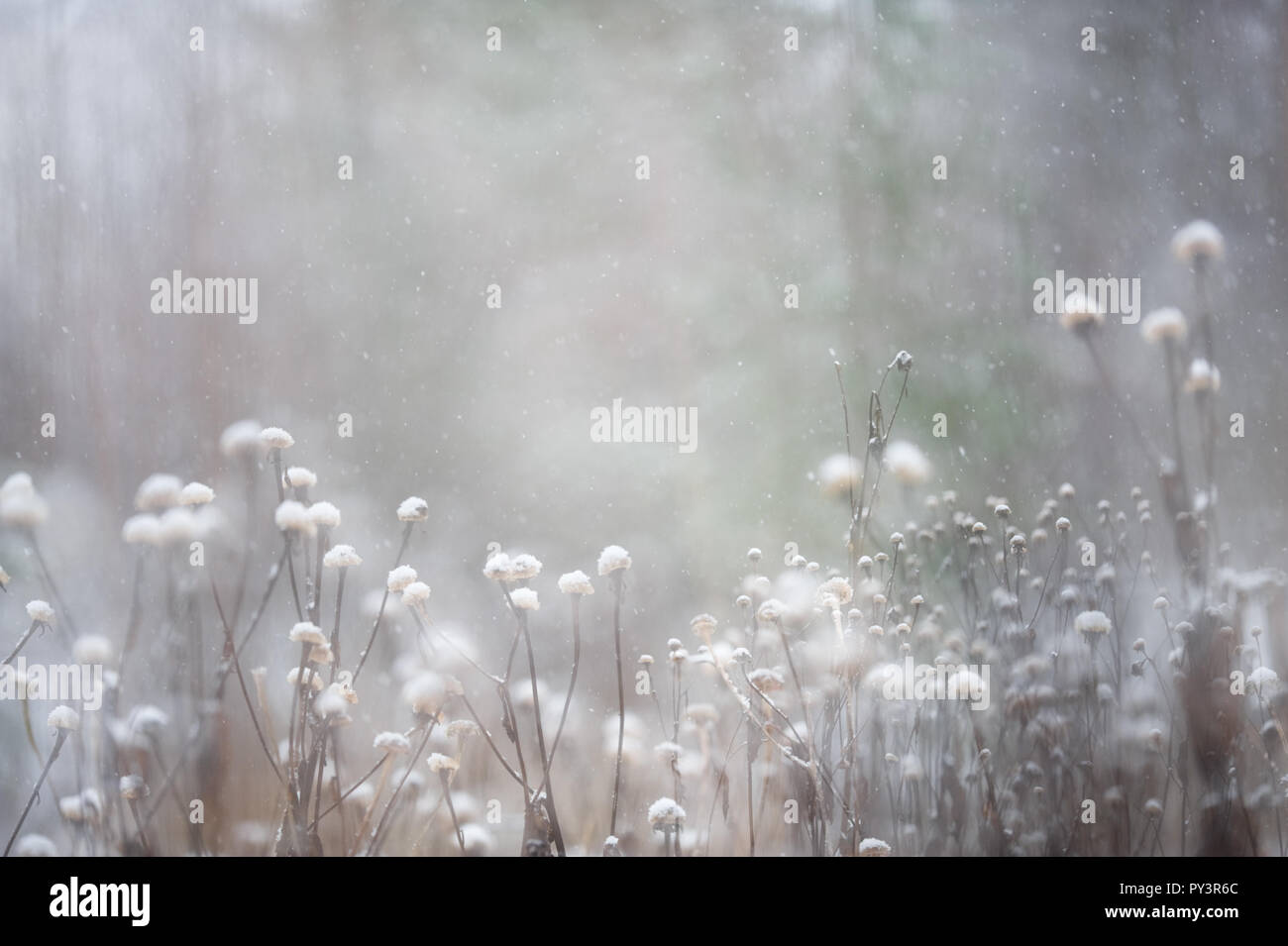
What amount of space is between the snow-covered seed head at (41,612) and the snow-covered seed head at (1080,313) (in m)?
1.69

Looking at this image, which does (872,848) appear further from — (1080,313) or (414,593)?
(1080,313)

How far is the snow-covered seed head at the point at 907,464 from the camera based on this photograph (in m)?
1.38

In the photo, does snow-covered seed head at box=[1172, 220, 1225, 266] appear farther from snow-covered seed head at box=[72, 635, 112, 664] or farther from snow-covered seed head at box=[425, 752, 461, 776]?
snow-covered seed head at box=[72, 635, 112, 664]

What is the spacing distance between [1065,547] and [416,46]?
1.36 metres

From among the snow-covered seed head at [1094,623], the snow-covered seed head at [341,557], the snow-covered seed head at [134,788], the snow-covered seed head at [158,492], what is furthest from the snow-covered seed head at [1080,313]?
the snow-covered seed head at [134,788]

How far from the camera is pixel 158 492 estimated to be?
133cm

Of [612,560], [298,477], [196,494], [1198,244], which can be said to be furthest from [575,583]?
[1198,244]

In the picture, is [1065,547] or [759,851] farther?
[1065,547]

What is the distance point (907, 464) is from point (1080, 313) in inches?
15.2

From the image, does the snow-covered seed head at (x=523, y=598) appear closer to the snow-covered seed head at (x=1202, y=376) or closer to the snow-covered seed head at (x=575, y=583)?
the snow-covered seed head at (x=575, y=583)

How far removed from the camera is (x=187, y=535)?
129 centimetres

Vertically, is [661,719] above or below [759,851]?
above

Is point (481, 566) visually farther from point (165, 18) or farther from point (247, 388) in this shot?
point (165, 18)
